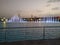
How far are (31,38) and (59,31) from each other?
99 cm

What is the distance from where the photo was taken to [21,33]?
5.42 m

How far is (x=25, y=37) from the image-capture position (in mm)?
5016

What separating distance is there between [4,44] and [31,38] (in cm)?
93

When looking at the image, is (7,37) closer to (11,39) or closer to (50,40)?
(11,39)

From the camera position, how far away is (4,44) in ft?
14.5

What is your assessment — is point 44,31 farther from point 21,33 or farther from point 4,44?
point 4,44

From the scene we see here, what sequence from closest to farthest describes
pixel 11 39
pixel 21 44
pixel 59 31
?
pixel 21 44 → pixel 11 39 → pixel 59 31

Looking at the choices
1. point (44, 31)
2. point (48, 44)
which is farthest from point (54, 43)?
point (44, 31)

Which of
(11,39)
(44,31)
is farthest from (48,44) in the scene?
(11,39)

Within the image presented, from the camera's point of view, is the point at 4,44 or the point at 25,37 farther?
the point at 25,37

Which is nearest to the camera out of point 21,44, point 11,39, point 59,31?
point 21,44

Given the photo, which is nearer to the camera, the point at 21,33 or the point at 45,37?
the point at 45,37

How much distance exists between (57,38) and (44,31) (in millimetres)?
447

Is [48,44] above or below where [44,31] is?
below
